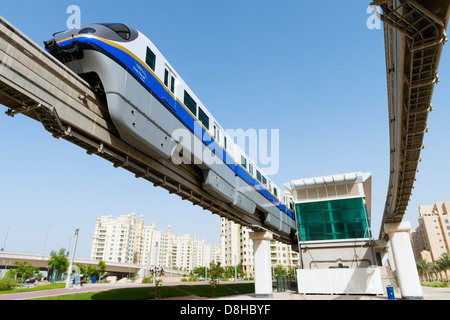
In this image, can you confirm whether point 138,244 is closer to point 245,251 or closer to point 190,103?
point 245,251

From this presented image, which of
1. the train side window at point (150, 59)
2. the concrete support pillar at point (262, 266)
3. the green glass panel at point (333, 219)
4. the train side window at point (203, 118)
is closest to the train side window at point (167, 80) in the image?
the train side window at point (150, 59)

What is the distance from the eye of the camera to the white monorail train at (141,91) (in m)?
9.24

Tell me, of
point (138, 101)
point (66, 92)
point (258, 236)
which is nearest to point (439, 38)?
point (138, 101)

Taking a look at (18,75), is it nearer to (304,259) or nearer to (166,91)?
(166,91)

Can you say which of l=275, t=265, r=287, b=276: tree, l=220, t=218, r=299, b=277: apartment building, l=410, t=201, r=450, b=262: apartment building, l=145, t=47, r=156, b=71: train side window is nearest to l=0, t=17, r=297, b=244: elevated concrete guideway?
l=145, t=47, r=156, b=71: train side window

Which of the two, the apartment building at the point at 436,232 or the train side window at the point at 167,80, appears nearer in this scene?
the train side window at the point at 167,80

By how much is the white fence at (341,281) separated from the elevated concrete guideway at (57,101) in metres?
22.2

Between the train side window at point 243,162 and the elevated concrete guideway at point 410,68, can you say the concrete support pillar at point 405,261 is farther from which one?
the train side window at point 243,162

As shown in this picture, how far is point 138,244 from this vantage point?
443 feet

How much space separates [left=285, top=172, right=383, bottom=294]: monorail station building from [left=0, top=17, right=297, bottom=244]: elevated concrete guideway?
24470 mm

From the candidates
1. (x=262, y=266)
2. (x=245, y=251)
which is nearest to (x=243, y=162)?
(x=262, y=266)

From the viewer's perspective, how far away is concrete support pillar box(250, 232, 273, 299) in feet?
82.7

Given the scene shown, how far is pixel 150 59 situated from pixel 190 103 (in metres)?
3.52

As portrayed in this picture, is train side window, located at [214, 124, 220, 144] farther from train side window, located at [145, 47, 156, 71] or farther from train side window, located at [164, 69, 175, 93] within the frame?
train side window, located at [145, 47, 156, 71]
